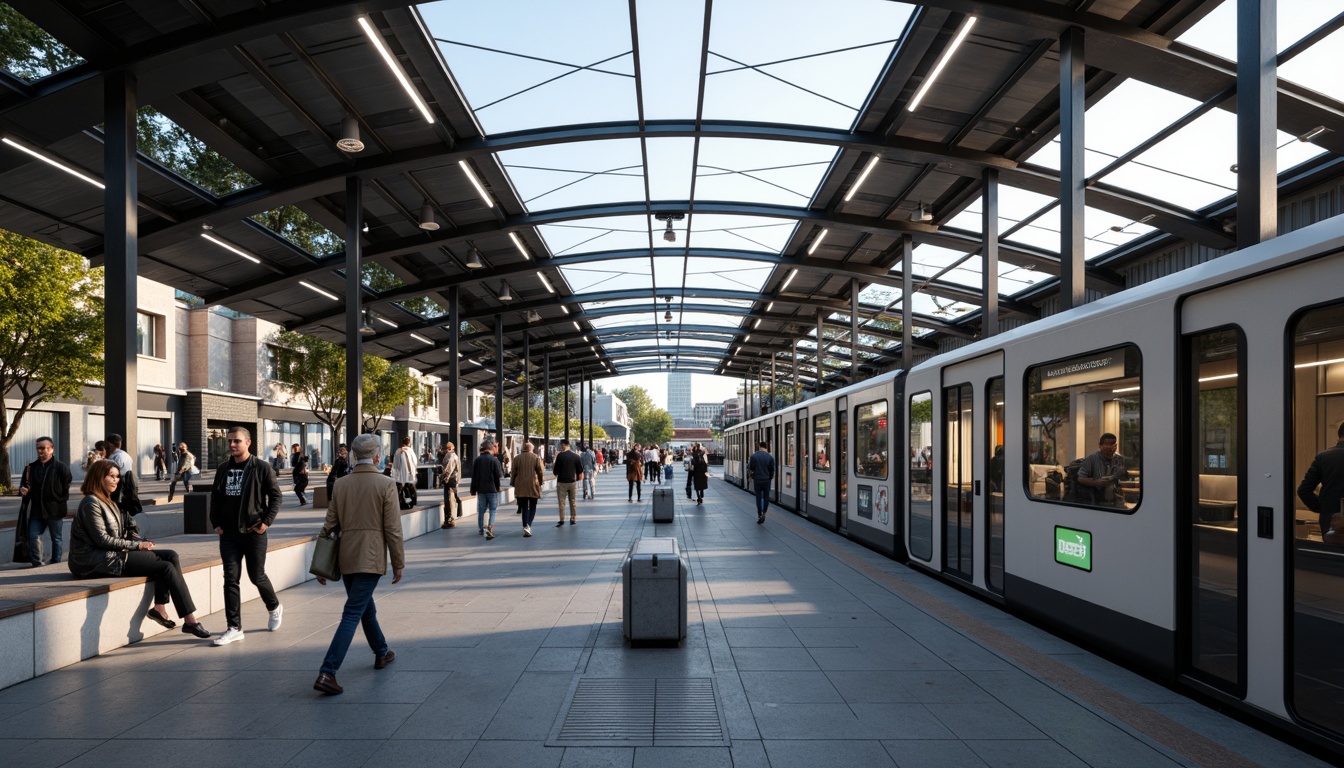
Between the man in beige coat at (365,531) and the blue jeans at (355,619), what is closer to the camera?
the blue jeans at (355,619)

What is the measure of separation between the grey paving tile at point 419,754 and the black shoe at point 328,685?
1093mm

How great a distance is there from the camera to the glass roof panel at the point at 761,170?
1570 cm

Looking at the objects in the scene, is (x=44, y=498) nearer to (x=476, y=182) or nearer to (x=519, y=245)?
(x=476, y=182)

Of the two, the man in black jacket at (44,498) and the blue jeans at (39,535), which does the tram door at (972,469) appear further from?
the blue jeans at (39,535)

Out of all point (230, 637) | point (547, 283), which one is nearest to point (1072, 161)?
point (230, 637)

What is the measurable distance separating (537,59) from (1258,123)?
8.91 meters

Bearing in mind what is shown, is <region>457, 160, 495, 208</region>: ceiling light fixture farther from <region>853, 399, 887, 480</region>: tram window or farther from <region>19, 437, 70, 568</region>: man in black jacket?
<region>853, 399, 887, 480</region>: tram window

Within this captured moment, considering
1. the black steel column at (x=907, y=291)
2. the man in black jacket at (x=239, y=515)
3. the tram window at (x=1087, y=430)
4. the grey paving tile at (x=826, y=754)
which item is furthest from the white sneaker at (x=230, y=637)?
the black steel column at (x=907, y=291)

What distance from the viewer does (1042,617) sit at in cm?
763

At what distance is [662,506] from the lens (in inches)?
727

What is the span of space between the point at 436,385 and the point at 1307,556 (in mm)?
60826

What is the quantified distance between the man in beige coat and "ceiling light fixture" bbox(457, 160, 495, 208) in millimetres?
10169

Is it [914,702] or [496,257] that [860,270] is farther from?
[914,702]

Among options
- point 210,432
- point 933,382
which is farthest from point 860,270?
point 210,432
